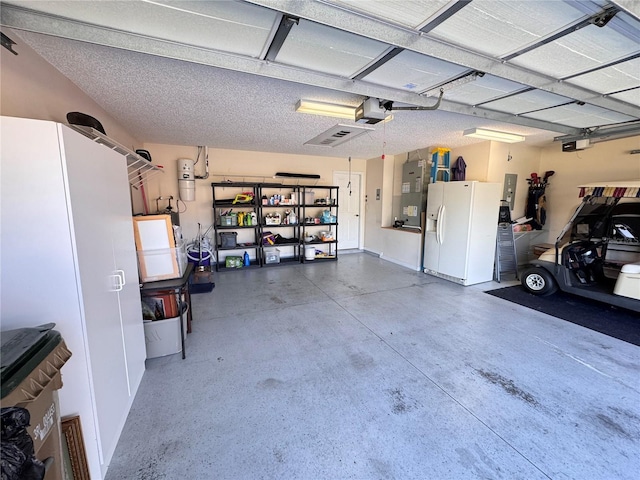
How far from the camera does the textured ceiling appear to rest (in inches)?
53.7


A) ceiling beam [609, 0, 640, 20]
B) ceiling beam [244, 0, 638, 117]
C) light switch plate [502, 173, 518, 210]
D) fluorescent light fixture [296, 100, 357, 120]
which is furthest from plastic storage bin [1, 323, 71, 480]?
light switch plate [502, 173, 518, 210]

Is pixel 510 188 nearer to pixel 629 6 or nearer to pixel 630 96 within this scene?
pixel 630 96

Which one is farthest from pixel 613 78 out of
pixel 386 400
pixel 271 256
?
pixel 271 256

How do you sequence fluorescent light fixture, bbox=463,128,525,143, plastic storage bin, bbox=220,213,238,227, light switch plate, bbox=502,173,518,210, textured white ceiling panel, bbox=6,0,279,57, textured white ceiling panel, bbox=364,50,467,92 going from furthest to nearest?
plastic storage bin, bbox=220,213,238,227 → light switch plate, bbox=502,173,518,210 → fluorescent light fixture, bbox=463,128,525,143 → textured white ceiling panel, bbox=364,50,467,92 → textured white ceiling panel, bbox=6,0,279,57

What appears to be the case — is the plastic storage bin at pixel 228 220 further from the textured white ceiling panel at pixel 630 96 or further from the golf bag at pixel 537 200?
the golf bag at pixel 537 200

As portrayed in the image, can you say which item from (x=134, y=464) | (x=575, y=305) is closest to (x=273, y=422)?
(x=134, y=464)

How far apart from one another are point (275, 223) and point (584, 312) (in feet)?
16.9

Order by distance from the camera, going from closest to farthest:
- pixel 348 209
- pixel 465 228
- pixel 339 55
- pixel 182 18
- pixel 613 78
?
pixel 182 18
pixel 339 55
pixel 613 78
pixel 465 228
pixel 348 209

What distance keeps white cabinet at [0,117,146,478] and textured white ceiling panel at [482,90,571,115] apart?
A: 3.44m

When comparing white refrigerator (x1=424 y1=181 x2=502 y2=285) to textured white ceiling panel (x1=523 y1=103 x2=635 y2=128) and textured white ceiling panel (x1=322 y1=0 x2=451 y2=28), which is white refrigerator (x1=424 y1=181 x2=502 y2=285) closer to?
textured white ceiling panel (x1=523 y1=103 x2=635 y2=128)

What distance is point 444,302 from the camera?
12.3 ft

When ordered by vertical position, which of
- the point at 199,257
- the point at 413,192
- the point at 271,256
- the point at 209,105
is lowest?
the point at 271,256

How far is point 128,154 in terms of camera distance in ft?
8.16

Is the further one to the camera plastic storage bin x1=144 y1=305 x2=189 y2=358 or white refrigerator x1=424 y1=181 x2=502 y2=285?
white refrigerator x1=424 y1=181 x2=502 y2=285
